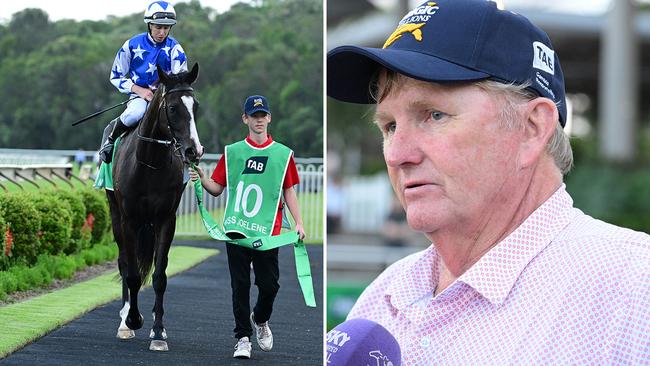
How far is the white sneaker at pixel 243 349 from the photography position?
7.03 ft

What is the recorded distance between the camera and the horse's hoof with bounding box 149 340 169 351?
209 centimetres

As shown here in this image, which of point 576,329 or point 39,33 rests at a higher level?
point 39,33

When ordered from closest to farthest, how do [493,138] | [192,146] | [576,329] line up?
[576,329] → [493,138] → [192,146]

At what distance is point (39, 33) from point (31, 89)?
0.14 metres

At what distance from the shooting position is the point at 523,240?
1.98 meters

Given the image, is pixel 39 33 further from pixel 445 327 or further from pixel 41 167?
pixel 445 327

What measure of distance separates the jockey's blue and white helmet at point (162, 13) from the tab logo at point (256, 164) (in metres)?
0.33

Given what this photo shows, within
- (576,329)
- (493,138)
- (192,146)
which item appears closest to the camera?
(576,329)

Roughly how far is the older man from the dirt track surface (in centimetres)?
24

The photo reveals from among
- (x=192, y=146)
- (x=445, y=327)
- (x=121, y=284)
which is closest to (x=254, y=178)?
(x=192, y=146)

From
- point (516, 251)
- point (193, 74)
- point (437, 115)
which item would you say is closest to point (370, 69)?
point (437, 115)

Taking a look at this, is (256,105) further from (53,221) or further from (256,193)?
(53,221)

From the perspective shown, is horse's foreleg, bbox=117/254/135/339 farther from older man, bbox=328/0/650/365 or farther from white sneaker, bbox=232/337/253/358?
older man, bbox=328/0/650/365

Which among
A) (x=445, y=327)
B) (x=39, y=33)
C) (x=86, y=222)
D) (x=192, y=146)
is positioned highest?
(x=39, y=33)
